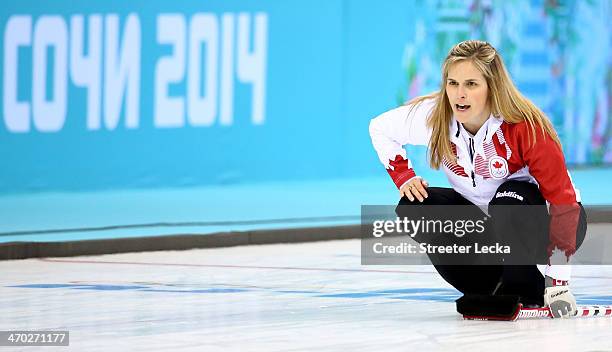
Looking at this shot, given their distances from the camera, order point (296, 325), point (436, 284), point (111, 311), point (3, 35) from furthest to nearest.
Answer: point (3, 35) < point (436, 284) < point (111, 311) < point (296, 325)

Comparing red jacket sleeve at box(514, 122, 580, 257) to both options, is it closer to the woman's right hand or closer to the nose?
the nose

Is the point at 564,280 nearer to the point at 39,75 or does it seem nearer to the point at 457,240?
the point at 457,240

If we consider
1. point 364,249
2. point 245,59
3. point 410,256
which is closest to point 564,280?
point 410,256

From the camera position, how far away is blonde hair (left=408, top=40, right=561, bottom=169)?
5238 millimetres

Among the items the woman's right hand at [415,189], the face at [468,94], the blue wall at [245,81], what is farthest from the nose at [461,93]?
the blue wall at [245,81]

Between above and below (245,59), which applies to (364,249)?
below

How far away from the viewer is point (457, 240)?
5.35 meters

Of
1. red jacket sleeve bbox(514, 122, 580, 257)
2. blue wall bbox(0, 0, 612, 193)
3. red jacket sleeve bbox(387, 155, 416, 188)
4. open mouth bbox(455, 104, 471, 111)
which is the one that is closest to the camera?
red jacket sleeve bbox(514, 122, 580, 257)

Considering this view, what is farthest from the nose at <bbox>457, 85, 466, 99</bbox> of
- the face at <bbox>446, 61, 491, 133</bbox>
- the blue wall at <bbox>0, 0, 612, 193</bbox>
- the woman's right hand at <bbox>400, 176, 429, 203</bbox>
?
the blue wall at <bbox>0, 0, 612, 193</bbox>

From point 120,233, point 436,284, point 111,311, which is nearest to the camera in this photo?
point 111,311

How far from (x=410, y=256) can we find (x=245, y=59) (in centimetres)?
341

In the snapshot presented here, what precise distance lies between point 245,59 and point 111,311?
17.8 feet

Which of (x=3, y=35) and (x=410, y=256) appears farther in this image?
(x=3, y=35)

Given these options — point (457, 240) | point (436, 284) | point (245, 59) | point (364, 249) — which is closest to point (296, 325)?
point (457, 240)
